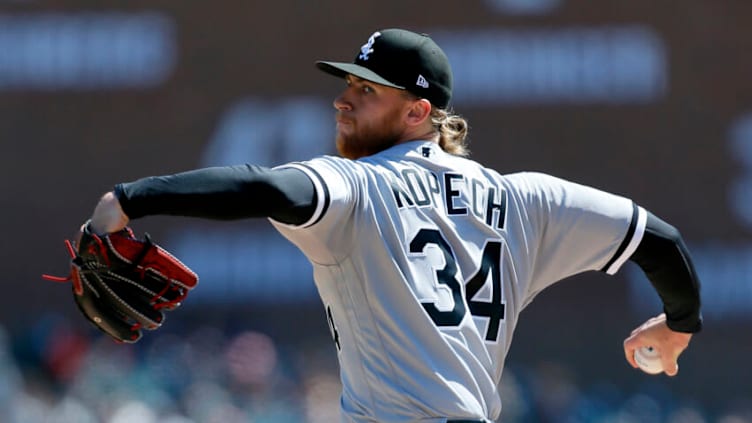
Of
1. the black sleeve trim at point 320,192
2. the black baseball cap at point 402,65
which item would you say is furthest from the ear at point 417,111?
the black sleeve trim at point 320,192

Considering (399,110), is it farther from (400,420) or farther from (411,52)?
(400,420)

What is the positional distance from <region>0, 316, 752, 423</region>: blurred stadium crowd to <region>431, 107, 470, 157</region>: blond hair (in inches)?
130

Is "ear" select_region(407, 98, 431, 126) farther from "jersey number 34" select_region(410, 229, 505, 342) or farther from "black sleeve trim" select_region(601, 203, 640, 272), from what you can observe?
"black sleeve trim" select_region(601, 203, 640, 272)

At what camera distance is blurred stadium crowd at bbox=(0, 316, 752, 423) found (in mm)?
6348

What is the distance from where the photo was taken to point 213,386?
6.59 metres

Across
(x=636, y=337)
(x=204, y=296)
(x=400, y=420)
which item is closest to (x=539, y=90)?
(x=204, y=296)

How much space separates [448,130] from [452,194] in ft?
1.04

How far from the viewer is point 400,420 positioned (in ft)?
9.55

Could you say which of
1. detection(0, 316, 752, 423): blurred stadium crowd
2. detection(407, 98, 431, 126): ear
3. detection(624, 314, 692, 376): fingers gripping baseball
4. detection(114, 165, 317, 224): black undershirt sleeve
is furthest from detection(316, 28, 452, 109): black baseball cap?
detection(0, 316, 752, 423): blurred stadium crowd

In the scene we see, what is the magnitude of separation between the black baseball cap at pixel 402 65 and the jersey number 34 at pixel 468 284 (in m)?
0.41

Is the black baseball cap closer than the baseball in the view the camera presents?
Yes

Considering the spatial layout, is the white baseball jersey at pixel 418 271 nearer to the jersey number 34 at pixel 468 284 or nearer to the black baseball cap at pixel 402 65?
the jersey number 34 at pixel 468 284

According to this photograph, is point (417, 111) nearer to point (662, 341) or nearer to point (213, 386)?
point (662, 341)

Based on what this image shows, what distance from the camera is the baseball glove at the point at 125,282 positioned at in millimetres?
2725
